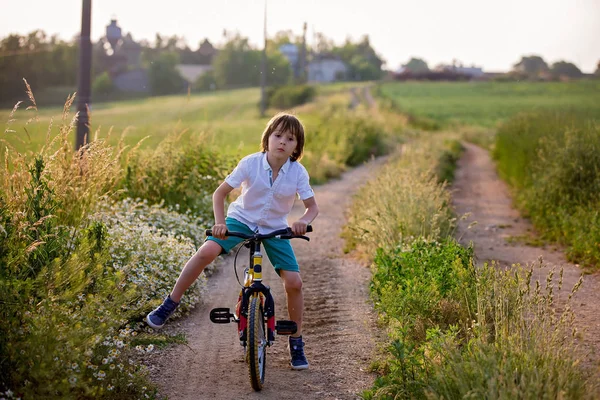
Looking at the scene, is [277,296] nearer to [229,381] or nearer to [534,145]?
[229,381]

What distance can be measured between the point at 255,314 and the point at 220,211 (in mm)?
758

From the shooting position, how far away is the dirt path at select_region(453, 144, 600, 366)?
22.4ft

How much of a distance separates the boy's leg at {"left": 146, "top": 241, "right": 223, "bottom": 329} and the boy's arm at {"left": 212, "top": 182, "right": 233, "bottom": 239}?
21 cm

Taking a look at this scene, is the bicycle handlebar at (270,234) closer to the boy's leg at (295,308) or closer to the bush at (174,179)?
the boy's leg at (295,308)

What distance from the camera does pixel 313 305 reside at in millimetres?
7578

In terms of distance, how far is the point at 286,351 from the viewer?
6168mm

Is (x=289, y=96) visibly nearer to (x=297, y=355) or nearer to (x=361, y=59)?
(x=361, y=59)

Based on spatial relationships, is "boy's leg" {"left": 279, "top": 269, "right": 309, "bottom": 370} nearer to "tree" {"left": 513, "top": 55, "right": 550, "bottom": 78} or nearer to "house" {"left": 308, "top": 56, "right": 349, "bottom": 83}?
"tree" {"left": 513, "top": 55, "right": 550, "bottom": 78}

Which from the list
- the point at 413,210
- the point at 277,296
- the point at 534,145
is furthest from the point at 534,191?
the point at 277,296

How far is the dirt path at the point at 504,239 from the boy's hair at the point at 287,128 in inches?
94.6

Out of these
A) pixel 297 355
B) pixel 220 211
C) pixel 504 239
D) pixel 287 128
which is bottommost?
pixel 504 239

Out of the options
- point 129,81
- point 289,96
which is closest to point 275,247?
point 129,81

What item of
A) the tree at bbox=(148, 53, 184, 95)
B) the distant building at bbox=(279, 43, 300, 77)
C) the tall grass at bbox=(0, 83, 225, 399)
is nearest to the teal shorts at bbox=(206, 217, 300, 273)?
the tall grass at bbox=(0, 83, 225, 399)

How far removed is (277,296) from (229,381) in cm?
269
